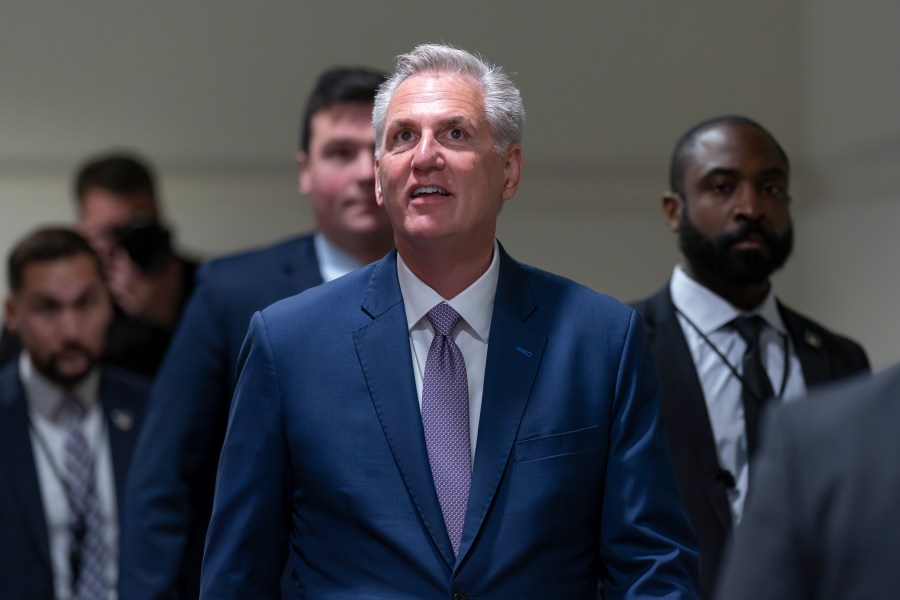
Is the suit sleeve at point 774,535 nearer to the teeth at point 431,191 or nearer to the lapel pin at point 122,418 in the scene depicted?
the teeth at point 431,191

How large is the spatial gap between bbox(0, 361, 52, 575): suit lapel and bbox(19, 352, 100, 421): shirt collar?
4cm

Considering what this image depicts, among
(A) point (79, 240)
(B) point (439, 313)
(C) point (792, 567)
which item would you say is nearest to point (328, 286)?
(B) point (439, 313)

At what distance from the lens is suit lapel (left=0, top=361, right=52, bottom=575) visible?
14.8 feet

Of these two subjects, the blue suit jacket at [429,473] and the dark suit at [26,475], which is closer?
the blue suit jacket at [429,473]

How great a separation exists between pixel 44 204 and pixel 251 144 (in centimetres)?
105

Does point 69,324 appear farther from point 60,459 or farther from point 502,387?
point 502,387

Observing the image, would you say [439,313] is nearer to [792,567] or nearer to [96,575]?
[792,567]

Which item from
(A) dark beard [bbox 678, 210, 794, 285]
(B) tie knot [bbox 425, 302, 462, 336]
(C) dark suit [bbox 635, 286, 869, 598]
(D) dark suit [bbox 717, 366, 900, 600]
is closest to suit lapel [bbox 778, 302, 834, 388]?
(C) dark suit [bbox 635, 286, 869, 598]

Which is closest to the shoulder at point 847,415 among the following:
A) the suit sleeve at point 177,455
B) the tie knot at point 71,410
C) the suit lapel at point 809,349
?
the suit lapel at point 809,349

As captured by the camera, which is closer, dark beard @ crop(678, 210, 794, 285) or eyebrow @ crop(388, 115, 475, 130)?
eyebrow @ crop(388, 115, 475, 130)

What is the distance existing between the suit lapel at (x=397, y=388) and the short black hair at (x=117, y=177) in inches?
128

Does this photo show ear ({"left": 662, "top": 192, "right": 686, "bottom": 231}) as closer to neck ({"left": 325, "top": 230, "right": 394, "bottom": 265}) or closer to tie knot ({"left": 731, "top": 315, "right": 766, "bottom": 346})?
tie knot ({"left": 731, "top": 315, "right": 766, "bottom": 346})

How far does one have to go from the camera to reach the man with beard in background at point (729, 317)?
12.7 feet

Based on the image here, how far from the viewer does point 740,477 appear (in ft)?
12.6
